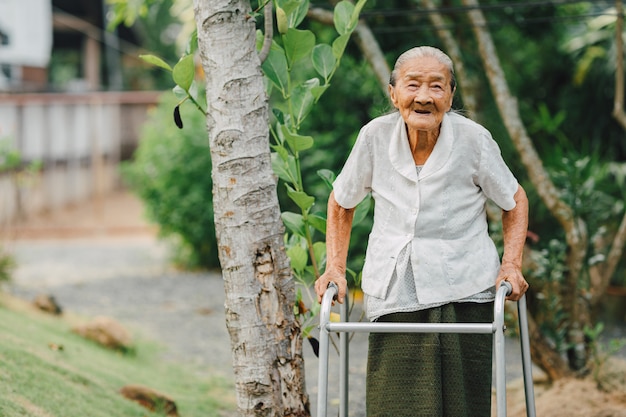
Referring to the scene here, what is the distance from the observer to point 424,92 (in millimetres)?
2930

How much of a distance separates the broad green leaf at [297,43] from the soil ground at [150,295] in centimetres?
223

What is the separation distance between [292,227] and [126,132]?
13.6 m

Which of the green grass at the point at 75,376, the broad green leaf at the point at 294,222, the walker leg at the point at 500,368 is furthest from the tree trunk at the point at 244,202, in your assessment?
the green grass at the point at 75,376

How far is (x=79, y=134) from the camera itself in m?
14.9

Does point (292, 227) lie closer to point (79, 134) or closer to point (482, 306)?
point (482, 306)

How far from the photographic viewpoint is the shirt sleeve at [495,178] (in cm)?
302

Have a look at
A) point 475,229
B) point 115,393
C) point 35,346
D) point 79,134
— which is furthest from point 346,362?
point 79,134

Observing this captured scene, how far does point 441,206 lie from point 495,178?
199mm

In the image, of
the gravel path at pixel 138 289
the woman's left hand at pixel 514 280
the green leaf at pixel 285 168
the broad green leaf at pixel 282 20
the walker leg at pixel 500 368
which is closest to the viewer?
the walker leg at pixel 500 368

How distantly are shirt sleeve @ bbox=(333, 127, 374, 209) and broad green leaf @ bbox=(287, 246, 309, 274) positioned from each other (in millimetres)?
653

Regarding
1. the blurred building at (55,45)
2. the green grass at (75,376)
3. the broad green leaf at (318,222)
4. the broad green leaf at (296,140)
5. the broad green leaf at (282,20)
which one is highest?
the blurred building at (55,45)

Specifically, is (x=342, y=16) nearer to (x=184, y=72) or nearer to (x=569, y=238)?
(x=184, y=72)

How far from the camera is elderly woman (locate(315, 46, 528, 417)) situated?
298cm

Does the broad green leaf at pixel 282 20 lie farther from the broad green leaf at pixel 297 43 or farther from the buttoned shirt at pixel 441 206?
the buttoned shirt at pixel 441 206
